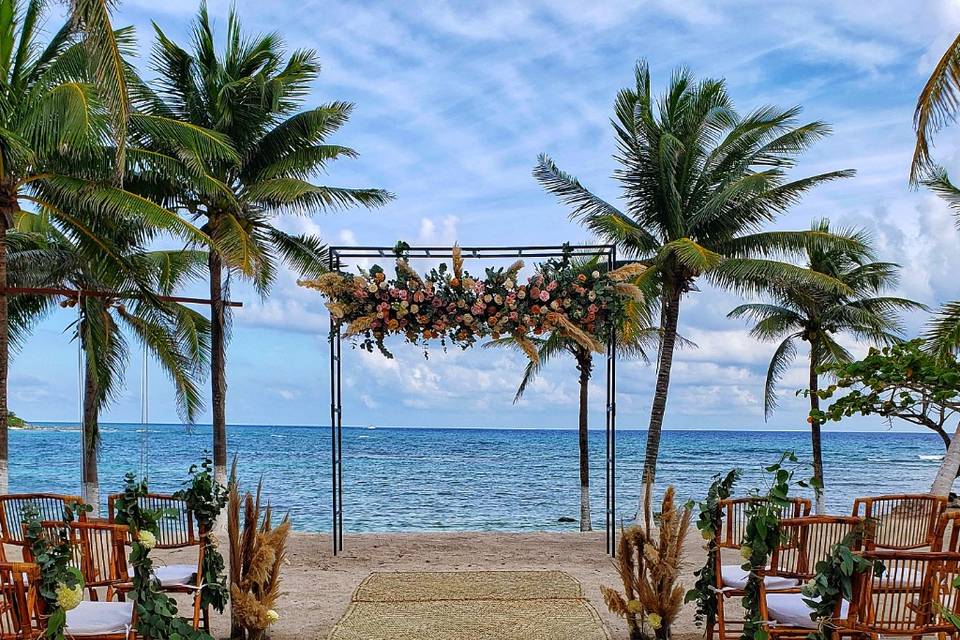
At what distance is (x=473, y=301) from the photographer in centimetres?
907

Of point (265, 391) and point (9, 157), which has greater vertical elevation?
point (9, 157)

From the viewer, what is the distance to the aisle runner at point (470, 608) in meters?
5.91

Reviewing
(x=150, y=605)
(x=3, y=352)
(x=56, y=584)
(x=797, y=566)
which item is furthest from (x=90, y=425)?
(x=797, y=566)

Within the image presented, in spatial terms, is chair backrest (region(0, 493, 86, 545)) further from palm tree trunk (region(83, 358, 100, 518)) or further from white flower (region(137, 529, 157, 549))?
palm tree trunk (region(83, 358, 100, 518))

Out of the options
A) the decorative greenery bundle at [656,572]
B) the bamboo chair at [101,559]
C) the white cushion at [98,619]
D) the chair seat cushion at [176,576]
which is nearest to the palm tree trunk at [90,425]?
the chair seat cushion at [176,576]

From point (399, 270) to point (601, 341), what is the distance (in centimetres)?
223

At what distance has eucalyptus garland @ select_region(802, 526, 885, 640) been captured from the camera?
3885mm

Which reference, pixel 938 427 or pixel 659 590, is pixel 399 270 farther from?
pixel 938 427

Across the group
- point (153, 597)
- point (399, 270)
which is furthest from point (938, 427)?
point (153, 597)

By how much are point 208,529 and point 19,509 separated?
120 cm

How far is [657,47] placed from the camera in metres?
12.4

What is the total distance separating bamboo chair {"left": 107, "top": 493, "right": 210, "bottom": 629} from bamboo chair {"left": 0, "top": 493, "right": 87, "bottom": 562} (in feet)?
0.98

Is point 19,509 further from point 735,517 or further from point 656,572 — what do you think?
point 735,517

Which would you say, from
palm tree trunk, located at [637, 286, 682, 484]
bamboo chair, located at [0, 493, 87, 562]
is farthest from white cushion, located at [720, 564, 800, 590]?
palm tree trunk, located at [637, 286, 682, 484]
